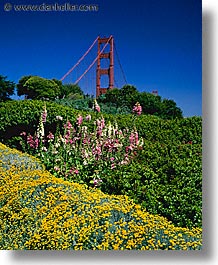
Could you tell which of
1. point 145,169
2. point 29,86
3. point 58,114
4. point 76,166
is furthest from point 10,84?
point 145,169

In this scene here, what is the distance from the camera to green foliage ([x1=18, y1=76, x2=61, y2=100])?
4.58 metres

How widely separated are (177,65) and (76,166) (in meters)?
1.23

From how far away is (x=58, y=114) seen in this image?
4750 millimetres

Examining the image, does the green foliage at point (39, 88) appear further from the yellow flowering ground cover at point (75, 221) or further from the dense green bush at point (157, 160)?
the yellow flowering ground cover at point (75, 221)

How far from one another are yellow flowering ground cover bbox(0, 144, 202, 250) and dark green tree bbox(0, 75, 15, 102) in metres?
0.67

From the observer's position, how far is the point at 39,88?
15.3 feet

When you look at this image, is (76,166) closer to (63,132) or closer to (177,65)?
(63,132)

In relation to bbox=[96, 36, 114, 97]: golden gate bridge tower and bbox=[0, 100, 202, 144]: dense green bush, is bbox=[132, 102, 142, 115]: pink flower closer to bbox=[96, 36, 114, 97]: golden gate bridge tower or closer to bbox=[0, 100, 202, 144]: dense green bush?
bbox=[0, 100, 202, 144]: dense green bush

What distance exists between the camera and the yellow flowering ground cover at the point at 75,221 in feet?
13.6

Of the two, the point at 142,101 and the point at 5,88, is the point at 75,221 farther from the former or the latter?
the point at 5,88

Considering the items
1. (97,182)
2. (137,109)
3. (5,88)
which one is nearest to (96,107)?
(137,109)

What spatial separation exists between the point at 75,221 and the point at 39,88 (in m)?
1.21
